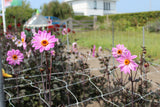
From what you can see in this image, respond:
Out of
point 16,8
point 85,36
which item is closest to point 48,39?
point 85,36

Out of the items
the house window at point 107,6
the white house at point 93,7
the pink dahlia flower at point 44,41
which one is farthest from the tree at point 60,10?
the pink dahlia flower at point 44,41

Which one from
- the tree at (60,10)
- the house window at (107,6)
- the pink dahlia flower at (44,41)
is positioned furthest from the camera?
the house window at (107,6)

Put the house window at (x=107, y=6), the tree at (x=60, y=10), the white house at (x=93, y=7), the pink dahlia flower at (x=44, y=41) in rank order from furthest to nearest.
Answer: the house window at (x=107, y=6)
the white house at (x=93, y=7)
the tree at (x=60, y=10)
the pink dahlia flower at (x=44, y=41)

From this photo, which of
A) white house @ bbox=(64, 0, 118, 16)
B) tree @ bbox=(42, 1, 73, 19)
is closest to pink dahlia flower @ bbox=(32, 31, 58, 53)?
tree @ bbox=(42, 1, 73, 19)

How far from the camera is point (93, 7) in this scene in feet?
92.8

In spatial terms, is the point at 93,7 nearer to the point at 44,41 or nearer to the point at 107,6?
the point at 107,6

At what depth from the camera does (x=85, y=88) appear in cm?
211

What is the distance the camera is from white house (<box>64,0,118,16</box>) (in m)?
27.5

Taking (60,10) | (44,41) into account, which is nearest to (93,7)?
(60,10)

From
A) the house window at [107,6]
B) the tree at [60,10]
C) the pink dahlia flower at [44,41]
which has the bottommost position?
the pink dahlia flower at [44,41]

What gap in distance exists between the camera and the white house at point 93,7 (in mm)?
27548

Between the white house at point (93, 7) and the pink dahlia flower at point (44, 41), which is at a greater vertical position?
the white house at point (93, 7)

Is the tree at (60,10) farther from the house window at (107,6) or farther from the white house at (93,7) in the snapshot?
the house window at (107,6)

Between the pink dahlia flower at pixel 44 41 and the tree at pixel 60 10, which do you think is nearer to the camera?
the pink dahlia flower at pixel 44 41
